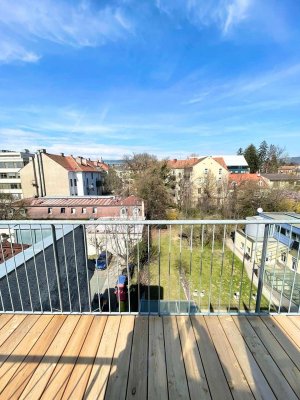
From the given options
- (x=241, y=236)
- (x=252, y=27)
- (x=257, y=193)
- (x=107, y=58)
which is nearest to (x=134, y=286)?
(x=241, y=236)

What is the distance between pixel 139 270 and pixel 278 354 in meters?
1.68

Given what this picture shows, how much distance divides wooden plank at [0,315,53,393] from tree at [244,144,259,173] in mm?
48103

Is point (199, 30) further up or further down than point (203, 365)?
further up

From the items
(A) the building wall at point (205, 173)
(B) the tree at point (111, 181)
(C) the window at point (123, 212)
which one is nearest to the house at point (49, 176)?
(B) the tree at point (111, 181)

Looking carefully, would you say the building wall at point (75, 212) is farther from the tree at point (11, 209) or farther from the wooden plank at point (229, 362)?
the wooden plank at point (229, 362)

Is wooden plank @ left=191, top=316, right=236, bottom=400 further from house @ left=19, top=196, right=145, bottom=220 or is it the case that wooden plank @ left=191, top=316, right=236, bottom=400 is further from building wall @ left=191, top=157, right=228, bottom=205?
building wall @ left=191, top=157, right=228, bottom=205

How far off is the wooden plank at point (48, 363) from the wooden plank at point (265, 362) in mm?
1657

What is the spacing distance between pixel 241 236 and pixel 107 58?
1439 cm

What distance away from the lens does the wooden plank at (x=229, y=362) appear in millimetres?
1440

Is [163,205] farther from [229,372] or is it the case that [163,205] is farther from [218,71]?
[229,372]

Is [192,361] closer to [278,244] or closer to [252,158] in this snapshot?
[278,244]

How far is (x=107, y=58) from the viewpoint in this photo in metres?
8.38

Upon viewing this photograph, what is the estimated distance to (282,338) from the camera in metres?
1.95

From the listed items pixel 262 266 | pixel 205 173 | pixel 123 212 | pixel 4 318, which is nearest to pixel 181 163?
pixel 205 173
